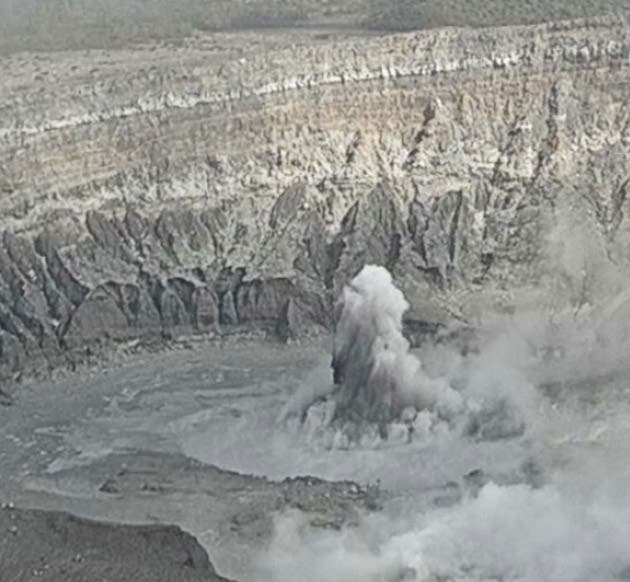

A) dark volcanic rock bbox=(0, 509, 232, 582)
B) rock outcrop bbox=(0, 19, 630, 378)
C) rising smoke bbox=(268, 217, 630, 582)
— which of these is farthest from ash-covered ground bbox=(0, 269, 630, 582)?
rock outcrop bbox=(0, 19, 630, 378)

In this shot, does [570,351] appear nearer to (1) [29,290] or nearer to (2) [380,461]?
(2) [380,461]

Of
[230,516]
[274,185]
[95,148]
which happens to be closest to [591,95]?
[274,185]

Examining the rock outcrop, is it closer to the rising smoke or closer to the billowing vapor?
the rising smoke

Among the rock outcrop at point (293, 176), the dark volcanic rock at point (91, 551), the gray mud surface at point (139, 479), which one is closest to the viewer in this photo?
the dark volcanic rock at point (91, 551)

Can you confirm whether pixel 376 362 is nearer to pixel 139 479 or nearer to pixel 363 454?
pixel 363 454

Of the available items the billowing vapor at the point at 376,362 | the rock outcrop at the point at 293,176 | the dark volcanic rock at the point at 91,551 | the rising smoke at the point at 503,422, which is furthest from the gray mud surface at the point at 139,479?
the billowing vapor at the point at 376,362

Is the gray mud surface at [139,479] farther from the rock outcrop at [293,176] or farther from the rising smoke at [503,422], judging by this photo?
the rock outcrop at [293,176]
